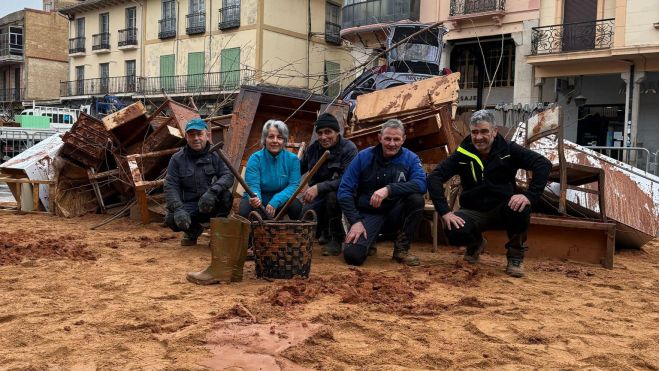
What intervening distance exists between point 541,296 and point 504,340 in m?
1.15

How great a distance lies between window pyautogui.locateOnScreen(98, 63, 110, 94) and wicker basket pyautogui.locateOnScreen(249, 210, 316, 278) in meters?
32.2

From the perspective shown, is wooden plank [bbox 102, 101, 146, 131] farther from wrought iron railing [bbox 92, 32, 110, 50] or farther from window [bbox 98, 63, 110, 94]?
wrought iron railing [bbox 92, 32, 110, 50]

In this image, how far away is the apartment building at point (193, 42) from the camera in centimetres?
2714

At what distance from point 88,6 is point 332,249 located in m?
34.0

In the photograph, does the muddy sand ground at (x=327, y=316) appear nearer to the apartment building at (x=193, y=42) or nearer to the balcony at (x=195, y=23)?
the apartment building at (x=193, y=42)

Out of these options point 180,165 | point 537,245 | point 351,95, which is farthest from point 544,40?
point 180,165

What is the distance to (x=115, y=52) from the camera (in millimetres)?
33562

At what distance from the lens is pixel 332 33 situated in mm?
29312

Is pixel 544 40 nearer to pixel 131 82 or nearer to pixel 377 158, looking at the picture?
pixel 377 158

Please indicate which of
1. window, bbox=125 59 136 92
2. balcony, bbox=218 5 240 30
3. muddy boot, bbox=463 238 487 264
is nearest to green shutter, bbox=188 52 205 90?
balcony, bbox=218 5 240 30

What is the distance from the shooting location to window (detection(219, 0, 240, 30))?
2759cm

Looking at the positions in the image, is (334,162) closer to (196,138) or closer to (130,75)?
(196,138)

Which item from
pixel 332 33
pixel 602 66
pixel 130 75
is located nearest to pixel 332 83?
pixel 602 66

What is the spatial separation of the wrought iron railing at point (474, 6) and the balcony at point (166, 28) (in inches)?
644
